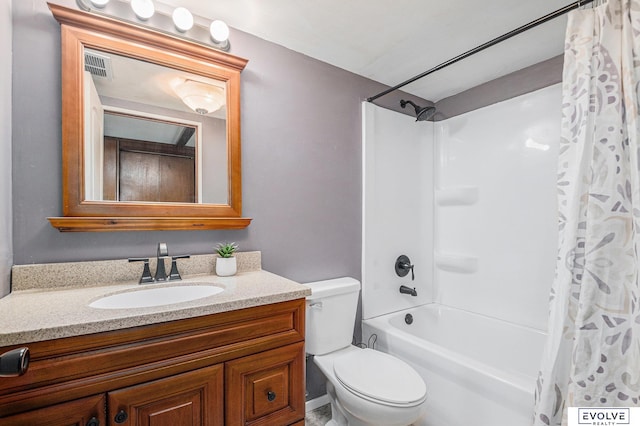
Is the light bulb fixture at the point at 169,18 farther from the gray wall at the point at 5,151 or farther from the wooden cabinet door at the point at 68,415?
the wooden cabinet door at the point at 68,415

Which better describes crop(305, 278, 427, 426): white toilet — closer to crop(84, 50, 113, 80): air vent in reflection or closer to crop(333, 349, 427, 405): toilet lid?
crop(333, 349, 427, 405): toilet lid

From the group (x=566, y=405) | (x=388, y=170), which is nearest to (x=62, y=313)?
(x=566, y=405)

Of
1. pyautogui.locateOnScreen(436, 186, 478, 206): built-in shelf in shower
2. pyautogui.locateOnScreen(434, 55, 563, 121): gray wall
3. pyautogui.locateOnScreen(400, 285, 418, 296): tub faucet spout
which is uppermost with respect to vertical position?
pyautogui.locateOnScreen(434, 55, 563, 121): gray wall

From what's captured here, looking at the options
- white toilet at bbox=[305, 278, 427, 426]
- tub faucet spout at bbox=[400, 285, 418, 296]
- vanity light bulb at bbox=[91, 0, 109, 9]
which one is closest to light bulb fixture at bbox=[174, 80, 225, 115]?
vanity light bulb at bbox=[91, 0, 109, 9]

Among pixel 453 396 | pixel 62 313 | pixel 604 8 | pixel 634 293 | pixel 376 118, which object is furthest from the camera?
pixel 376 118

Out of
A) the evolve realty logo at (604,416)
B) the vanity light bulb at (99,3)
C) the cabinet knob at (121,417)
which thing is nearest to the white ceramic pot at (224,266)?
the cabinet knob at (121,417)

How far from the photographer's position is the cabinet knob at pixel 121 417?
2.94ft

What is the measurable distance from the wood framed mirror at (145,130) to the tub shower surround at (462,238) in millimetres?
1057

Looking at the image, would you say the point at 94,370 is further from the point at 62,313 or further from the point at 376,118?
the point at 376,118

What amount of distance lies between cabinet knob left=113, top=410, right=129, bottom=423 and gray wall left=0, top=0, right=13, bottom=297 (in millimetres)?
689

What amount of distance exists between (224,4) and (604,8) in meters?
1.63

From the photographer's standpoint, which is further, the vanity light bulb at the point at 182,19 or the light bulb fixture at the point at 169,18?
the vanity light bulb at the point at 182,19

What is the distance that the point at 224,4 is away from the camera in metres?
1.52

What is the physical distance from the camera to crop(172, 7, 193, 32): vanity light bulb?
1467mm
